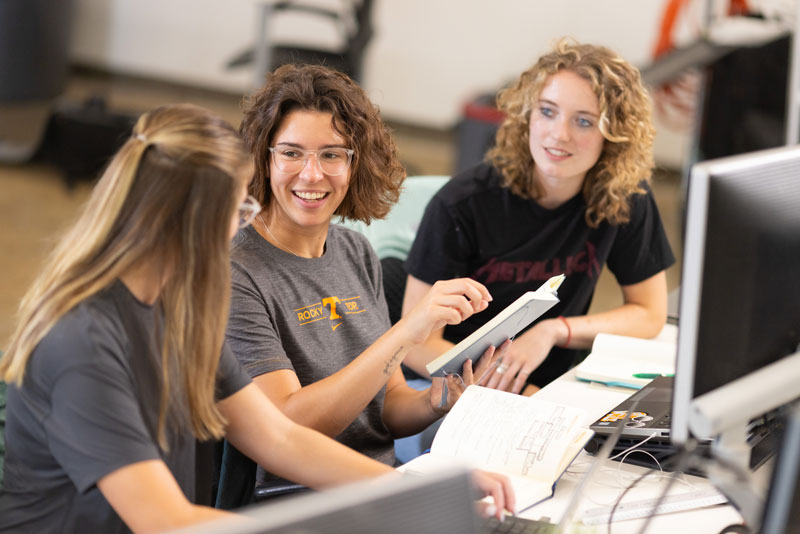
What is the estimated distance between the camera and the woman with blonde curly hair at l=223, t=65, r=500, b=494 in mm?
1502

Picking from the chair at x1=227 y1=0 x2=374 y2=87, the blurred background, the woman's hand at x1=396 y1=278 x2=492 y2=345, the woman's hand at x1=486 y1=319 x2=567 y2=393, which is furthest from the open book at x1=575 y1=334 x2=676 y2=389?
the chair at x1=227 y1=0 x2=374 y2=87

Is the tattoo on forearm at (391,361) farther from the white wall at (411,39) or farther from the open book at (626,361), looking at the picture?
the white wall at (411,39)

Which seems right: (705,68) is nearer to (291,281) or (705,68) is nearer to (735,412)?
(291,281)

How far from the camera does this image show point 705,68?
4621 mm

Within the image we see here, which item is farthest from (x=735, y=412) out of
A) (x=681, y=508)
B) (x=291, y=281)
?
(x=291, y=281)

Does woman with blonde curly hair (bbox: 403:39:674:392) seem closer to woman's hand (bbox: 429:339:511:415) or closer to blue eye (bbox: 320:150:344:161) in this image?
woman's hand (bbox: 429:339:511:415)

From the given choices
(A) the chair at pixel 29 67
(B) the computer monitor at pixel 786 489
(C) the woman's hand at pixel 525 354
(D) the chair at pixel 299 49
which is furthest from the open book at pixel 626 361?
(A) the chair at pixel 29 67

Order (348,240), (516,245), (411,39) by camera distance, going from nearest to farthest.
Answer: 1. (348,240)
2. (516,245)
3. (411,39)

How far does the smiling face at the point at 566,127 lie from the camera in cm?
201

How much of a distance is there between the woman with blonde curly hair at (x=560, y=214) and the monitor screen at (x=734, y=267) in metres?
0.82

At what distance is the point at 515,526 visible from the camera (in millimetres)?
1206

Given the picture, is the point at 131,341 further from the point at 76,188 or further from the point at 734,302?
the point at 76,188

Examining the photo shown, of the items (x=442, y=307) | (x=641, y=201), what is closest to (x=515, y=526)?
(x=442, y=307)

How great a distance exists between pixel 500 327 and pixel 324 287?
33cm
